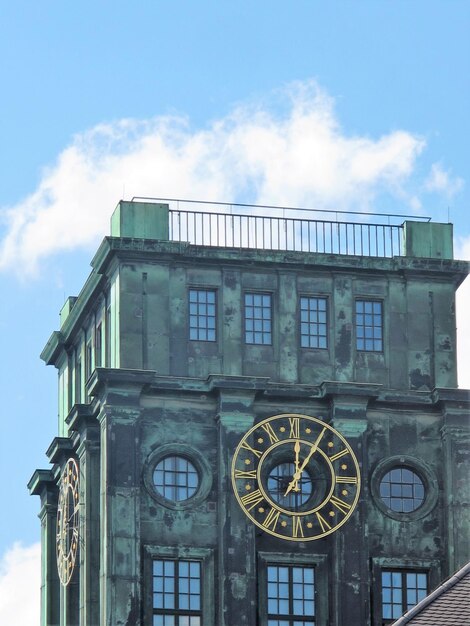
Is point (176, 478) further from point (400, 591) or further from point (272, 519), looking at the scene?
point (400, 591)

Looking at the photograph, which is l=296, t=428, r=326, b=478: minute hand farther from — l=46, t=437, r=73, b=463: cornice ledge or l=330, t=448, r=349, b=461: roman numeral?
l=46, t=437, r=73, b=463: cornice ledge

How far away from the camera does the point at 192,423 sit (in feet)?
323

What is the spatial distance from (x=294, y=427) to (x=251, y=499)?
3.06m

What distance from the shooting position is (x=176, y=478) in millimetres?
97938

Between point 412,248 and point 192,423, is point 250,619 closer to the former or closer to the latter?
point 192,423

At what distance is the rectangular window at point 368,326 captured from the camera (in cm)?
10100

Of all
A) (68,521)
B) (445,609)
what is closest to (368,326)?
(68,521)

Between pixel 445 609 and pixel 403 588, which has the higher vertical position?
pixel 403 588

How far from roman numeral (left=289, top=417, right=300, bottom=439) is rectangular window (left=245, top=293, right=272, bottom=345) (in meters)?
2.81

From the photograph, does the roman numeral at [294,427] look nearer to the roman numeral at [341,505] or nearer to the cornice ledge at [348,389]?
the cornice ledge at [348,389]

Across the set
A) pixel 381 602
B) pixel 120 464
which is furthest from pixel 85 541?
pixel 381 602

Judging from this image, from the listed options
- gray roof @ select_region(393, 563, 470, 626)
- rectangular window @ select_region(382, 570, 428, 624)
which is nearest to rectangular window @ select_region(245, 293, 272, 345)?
rectangular window @ select_region(382, 570, 428, 624)

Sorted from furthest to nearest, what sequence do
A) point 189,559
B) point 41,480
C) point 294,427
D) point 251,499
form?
point 41,480, point 294,427, point 251,499, point 189,559

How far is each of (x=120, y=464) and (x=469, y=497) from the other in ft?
39.2
